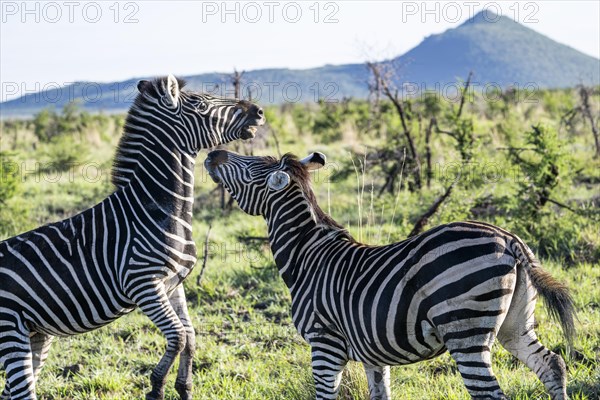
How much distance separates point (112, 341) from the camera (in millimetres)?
6582

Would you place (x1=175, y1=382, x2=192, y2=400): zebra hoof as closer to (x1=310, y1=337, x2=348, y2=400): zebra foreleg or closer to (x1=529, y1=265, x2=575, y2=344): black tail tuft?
(x1=310, y1=337, x2=348, y2=400): zebra foreleg

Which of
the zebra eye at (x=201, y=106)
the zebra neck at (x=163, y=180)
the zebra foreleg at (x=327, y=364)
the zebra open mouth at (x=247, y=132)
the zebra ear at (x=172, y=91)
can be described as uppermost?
the zebra ear at (x=172, y=91)

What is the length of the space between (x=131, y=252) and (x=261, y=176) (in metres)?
1.04

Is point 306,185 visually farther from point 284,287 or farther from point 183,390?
point 284,287

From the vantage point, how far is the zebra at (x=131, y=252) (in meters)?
4.66

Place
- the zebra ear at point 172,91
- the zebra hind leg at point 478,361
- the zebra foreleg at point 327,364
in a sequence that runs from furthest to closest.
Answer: the zebra ear at point 172,91 < the zebra foreleg at point 327,364 < the zebra hind leg at point 478,361

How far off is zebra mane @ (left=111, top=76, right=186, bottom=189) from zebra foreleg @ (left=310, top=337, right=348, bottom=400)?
2009mm

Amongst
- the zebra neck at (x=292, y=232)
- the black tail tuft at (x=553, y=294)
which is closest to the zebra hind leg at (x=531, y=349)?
the black tail tuft at (x=553, y=294)

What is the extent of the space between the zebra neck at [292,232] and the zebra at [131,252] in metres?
0.72

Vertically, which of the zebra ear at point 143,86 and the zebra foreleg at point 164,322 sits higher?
the zebra ear at point 143,86

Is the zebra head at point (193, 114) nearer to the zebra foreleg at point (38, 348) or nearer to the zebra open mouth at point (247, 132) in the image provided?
the zebra open mouth at point (247, 132)

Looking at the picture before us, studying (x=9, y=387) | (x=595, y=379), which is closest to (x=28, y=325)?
(x=9, y=387)

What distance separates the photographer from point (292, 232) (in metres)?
Result: 4.61

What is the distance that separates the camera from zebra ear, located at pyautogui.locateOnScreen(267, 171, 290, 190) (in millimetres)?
4465
